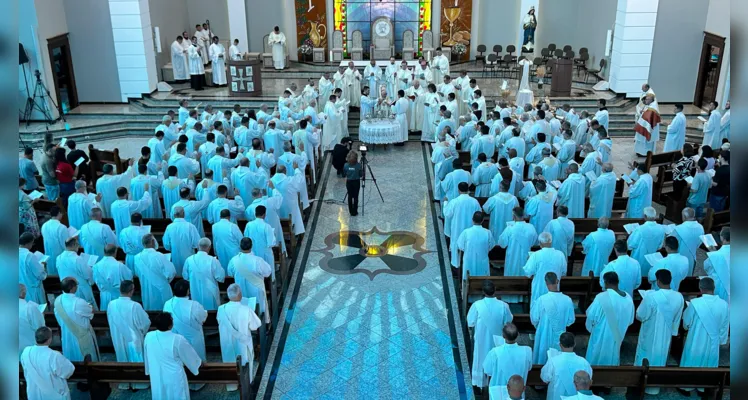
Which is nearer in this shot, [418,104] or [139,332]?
[139,332]

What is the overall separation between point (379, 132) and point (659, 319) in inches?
386

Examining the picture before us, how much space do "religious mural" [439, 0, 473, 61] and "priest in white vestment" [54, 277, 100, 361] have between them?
19.5 metres

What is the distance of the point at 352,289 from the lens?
390 inches

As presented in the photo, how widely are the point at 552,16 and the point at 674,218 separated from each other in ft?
43.1

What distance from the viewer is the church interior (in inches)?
285

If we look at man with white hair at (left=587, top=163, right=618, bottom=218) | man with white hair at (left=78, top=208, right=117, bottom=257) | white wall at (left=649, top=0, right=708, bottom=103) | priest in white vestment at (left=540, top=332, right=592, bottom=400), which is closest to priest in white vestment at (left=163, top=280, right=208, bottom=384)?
man with white hair at (left=78, top=208, right=117, bottom=257)

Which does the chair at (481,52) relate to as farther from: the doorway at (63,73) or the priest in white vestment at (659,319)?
the priest in white vestment at (659,319)

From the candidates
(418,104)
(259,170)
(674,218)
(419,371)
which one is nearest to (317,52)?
(418,104)

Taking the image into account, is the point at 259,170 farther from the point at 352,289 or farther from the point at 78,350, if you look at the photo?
the point at 78,350

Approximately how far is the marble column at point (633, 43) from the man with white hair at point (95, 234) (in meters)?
15.1

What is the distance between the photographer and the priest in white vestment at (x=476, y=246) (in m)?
8.88

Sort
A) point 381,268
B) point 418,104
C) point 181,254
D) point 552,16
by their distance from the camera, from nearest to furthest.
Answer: point 181,254 → point 381,268 → point 418,104 → point 552,16

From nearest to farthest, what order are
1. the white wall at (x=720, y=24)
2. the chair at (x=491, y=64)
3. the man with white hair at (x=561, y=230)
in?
the man with white hair at (x=561, y=230), the white wall at (x=720, y=24), the chair at (x=491, y=64)

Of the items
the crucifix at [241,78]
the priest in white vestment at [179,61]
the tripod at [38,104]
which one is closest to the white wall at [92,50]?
the tripod at [38,104]
